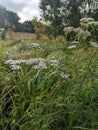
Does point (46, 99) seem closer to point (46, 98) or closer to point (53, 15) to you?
point (46, 98)

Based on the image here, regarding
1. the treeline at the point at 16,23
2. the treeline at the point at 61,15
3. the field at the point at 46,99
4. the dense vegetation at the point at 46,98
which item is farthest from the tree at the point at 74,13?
the field at the point at 46,99

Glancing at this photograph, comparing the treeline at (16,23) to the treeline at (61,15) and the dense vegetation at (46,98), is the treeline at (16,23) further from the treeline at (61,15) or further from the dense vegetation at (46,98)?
the dense vegetation at (46,98)

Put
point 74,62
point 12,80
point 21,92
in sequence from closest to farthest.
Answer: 1. point 21,92
2. point 12,80
3. point 74,62

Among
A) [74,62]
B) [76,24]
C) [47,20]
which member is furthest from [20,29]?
[74,62]

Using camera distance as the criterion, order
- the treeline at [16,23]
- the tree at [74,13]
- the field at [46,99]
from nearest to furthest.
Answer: the field at [46,99]
the tree at [74,13]
the treeline at [16,23]

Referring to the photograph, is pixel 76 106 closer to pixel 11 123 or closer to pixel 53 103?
pixel 53 103

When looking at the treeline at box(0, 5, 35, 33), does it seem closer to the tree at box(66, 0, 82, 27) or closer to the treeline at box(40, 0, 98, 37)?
the treeline at box(40, 0, 98, 37)

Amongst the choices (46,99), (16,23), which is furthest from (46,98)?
(16,23)

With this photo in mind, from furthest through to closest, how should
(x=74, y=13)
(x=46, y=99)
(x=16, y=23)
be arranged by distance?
1. (x=16, y=23)
2. (x=74, y=13)
3. (x=46, y=99)

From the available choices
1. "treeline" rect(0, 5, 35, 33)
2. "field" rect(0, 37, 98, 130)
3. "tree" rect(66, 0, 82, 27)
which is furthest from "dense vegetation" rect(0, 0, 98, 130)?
"treeline" rect(0, 5, 35, 33)

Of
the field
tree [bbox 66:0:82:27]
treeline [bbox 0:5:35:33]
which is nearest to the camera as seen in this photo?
the field

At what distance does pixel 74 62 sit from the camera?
12.5ft

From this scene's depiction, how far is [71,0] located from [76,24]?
5.68 feet

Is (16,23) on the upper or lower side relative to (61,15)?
lower
